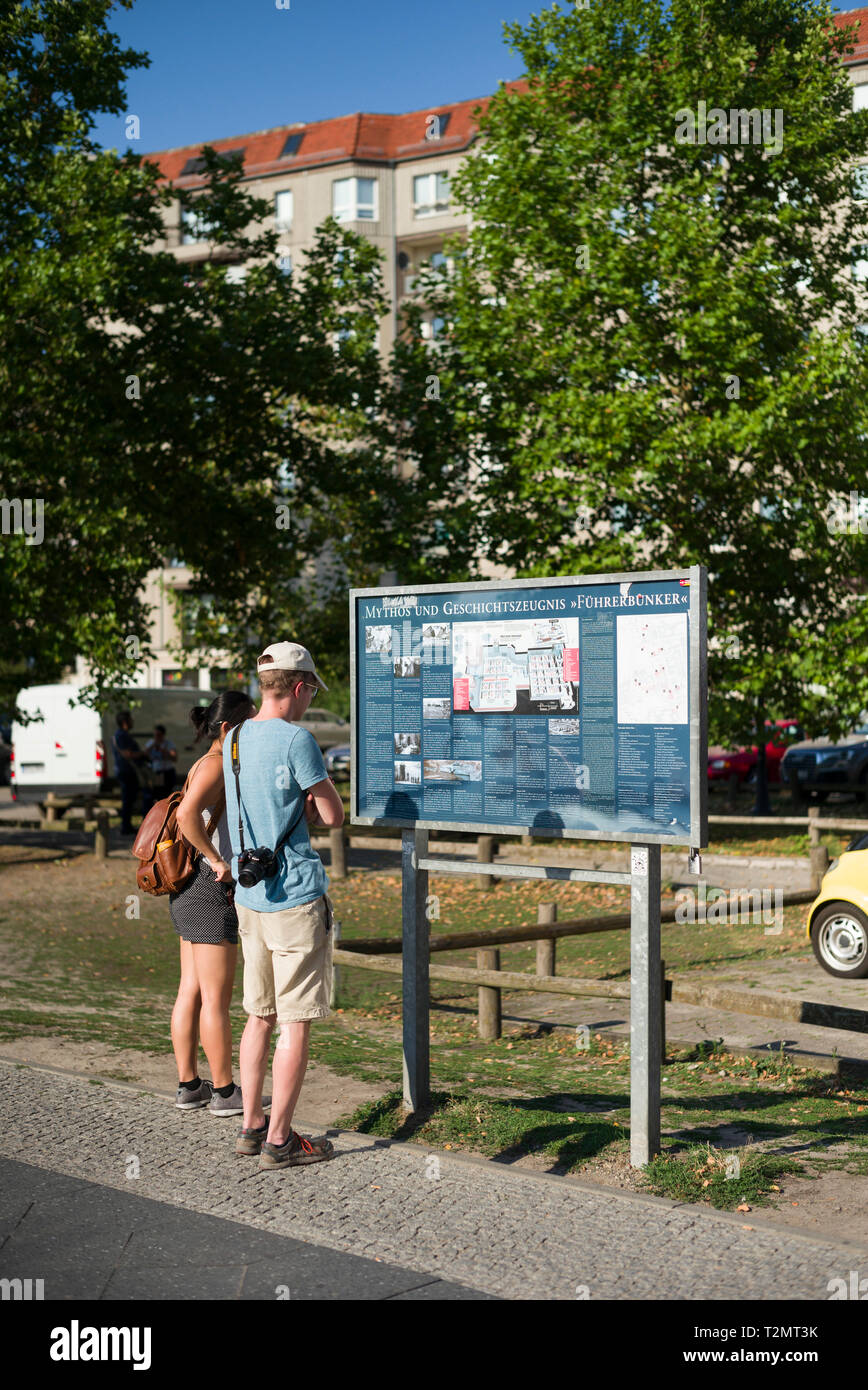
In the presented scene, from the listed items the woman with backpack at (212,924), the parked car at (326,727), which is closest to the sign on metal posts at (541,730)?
the woman with backpack at (212,924)

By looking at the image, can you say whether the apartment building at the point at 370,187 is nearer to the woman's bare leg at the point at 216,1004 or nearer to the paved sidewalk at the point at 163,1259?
the woman's bare leg at the point at 216,1004

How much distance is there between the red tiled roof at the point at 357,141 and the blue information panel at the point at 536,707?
194ft

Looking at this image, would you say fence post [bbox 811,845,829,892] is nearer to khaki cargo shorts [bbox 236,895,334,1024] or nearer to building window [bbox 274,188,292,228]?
khaki cargo shorts [bbox 236,895,334,1024]

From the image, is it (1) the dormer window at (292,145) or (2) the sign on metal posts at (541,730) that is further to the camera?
(1) the dormer window at (292,145)

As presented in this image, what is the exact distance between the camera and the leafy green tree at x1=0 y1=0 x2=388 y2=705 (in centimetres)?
1745

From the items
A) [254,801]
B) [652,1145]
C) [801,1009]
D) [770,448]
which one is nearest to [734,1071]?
[801,1009]

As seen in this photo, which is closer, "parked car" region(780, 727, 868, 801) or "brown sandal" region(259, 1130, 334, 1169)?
"brown sandal" region(259, 1130, 334, 1169)

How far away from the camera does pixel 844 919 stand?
1062 cm

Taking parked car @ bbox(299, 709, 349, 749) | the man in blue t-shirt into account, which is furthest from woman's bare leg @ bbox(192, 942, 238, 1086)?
parked car @ bbox(299, 709, 349, 749)

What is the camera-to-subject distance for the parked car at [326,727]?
43188mm

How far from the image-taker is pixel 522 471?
19453 millimetres

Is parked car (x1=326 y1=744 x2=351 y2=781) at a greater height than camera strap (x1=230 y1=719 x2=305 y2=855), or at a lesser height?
lesser

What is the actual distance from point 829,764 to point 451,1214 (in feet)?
76.3

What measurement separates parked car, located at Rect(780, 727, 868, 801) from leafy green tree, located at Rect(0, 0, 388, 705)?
993cm
